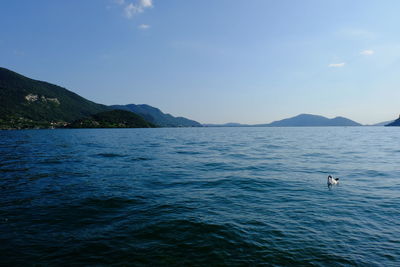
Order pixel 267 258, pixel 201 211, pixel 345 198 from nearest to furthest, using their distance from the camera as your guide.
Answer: pixel 267 258
pixel 201 211
pixel 345 198

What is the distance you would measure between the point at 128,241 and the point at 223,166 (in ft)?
69.5

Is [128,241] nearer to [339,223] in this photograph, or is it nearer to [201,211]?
[201,211]

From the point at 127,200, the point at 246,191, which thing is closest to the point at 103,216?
the point at 127,200

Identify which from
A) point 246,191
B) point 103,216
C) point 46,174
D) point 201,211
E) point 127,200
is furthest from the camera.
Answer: point 46,174

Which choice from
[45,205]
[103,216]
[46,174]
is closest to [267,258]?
[103,216]

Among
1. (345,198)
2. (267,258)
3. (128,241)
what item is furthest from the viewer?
(345,198)

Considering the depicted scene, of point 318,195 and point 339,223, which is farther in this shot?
point 318,195

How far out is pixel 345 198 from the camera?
16297 millimetres

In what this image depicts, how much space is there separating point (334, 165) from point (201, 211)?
2500cm

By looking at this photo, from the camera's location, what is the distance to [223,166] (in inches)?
1171

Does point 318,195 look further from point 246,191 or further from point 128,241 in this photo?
point 128,241

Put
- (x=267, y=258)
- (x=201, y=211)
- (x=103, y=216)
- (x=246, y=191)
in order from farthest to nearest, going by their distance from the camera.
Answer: (x=246, y=191) < (x=201, y=211) < (x=103, y=216) < (x=267, y=258)

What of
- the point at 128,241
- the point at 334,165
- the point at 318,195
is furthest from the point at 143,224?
the point at 334,165

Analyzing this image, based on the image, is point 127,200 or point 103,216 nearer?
point 103,216
